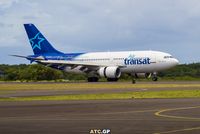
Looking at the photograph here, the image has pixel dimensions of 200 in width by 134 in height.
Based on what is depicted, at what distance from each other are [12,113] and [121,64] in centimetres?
4863

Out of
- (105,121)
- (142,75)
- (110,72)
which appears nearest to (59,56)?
→ (110,72)

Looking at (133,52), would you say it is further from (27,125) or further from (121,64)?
(27,125)

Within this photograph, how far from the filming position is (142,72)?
72.5 meters

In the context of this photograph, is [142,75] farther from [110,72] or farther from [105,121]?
[105,121]

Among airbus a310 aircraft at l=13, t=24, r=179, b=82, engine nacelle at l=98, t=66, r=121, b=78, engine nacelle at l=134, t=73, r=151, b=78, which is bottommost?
engine nacelle at l=134, t=73, r=151, b=78

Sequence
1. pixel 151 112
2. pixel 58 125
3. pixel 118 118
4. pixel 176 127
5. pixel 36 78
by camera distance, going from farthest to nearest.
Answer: pixel 36 78
pixel 151 112
pixel 118 118
pixel 58 125
pixel 176 127

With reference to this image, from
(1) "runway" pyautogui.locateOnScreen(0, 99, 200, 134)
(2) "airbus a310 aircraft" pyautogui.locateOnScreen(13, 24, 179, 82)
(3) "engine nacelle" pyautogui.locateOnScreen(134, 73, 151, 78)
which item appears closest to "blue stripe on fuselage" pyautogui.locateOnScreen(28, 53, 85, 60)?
(2) "airbus a310 aircraft" pyautogui.locateOnScreen(13, 24, 179, 82)

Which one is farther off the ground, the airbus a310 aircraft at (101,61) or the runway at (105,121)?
the airbus a310 aircraft at (101,61)

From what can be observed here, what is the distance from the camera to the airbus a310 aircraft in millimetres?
70438

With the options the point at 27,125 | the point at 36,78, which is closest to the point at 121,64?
the point at 36,78

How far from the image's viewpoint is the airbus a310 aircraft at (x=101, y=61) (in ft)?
231

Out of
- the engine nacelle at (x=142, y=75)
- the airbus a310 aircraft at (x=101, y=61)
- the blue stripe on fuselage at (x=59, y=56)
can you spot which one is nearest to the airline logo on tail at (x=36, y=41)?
the airbus a310 aircraft at (x=101, y=61)

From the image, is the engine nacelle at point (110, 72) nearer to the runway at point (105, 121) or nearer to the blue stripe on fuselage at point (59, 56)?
the blue stripe on fuselage at point (59, 56)

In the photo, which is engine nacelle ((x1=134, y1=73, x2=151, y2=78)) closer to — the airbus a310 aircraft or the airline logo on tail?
the airbus a310 aircraft
